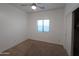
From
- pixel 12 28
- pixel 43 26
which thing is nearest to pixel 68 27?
pixel 43 26

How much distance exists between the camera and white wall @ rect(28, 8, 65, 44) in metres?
1.99

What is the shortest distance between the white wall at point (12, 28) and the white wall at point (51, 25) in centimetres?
15

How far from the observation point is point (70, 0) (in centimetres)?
91

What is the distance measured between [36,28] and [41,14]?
11.9 inches

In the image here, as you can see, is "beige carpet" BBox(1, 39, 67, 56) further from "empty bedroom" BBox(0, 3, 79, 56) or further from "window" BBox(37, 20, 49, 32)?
"window" BBox(37, 20, 49, 32)

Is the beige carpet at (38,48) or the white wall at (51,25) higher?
the white wall at (51,25)

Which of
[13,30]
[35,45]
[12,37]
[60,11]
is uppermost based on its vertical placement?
[60,11]

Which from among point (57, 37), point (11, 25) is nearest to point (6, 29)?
point (11, 25)

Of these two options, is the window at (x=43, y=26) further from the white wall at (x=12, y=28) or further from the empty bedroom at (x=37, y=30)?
the white wall at (x=12, y=28)

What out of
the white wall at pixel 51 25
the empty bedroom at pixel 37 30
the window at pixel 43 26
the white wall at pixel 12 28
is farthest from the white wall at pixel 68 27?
the white wall at pixel 12 28

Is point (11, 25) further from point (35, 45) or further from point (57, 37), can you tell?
point (57, 37)

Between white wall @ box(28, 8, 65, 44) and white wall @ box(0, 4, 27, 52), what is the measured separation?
0.48 ft

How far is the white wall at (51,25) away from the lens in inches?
78.2

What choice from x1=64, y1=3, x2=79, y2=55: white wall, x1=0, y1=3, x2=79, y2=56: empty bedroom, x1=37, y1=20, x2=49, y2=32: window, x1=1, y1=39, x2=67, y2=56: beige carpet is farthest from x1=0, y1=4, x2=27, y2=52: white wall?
x1=64, y1=3, x2=79, y2=55: white wall
